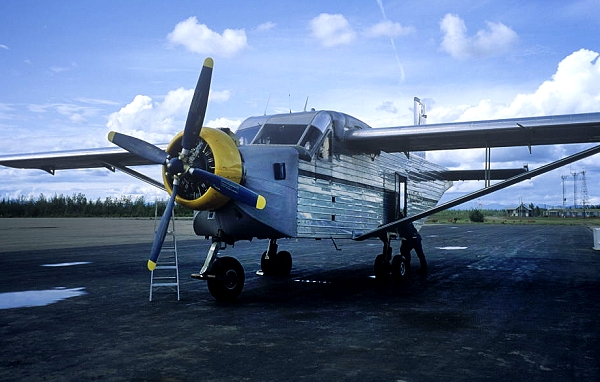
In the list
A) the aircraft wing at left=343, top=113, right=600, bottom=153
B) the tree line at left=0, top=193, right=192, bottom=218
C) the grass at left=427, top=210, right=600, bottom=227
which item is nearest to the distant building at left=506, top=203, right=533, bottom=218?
the grass at left=427, top=210, right=600, bottom=227

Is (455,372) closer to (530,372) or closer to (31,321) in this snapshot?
(530,372)

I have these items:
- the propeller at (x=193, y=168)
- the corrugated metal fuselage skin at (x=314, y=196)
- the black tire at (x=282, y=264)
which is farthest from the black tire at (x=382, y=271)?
the propeller at (x=193, y=168)

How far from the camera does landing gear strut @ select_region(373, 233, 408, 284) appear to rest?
39.2ft

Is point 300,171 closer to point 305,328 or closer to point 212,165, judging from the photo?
point 212,165

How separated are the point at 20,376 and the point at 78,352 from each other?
910 millimetres

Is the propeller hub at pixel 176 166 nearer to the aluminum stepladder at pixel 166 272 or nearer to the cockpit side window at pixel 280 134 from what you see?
the aluminum stepladder at pixel 166 272

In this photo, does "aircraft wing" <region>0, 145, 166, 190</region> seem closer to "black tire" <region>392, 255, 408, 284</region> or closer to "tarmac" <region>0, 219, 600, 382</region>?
"tarmac" <region>0, 219, 600, 382</region>

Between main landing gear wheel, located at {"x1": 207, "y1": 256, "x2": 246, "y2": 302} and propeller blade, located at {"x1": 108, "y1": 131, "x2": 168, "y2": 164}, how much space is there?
6.61ft

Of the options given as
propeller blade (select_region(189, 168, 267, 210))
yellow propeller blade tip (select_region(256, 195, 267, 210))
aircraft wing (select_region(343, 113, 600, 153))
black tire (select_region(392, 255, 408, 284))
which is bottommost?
black tire (select_region(392, 255, 408, 284))

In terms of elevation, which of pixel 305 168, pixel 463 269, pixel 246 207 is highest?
pixel 305 168

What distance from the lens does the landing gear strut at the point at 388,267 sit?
11961 mm

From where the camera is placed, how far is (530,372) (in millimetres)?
4945

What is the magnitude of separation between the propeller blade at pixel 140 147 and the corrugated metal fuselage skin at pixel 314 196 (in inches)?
49.0

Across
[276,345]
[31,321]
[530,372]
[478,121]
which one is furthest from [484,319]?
[31,321]
